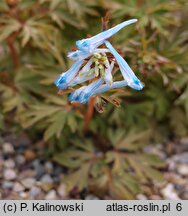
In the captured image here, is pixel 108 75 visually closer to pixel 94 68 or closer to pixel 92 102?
pixel 94 68

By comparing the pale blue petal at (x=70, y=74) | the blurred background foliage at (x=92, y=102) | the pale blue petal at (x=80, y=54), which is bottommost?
the pale blue petal at (x=70, y=74)

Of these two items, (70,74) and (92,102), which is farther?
(92,102)

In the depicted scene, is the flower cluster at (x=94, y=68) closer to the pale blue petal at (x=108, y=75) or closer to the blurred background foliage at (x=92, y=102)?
the pale blue petal at (x=108, y=75)

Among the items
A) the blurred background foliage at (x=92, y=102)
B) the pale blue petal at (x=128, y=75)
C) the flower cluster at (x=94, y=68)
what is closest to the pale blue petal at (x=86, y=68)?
the flower cluster at (x=94, y=68)

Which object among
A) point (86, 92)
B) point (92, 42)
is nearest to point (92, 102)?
point (86, 92)

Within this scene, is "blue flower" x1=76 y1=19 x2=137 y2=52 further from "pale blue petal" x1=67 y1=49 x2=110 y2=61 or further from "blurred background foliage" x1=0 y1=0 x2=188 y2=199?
"blurred background foliage" x1=0 y1=0 x2=188 y2=199

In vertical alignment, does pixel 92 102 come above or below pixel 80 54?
above
